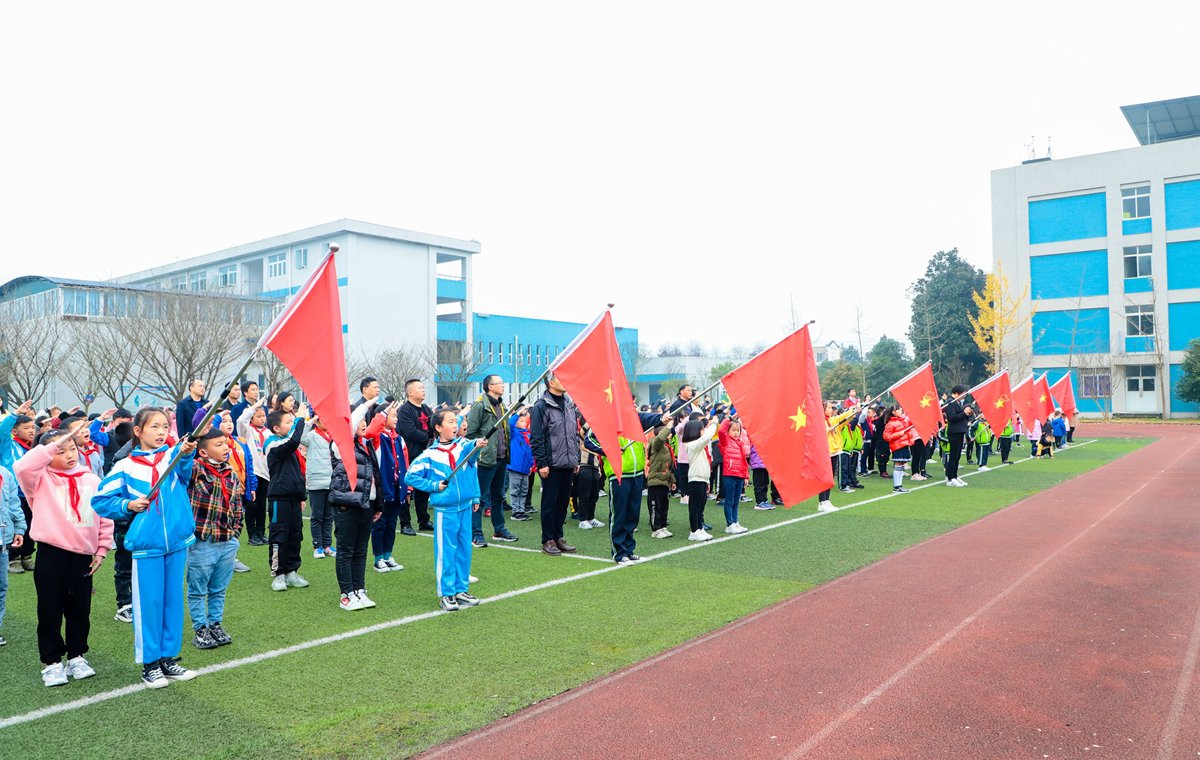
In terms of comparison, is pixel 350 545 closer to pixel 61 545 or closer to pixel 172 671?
pixel 172 671

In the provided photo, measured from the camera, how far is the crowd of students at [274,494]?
5.73 m

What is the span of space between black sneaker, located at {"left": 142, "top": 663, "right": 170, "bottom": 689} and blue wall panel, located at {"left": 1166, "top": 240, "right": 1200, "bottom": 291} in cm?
5782

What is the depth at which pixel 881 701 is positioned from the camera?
215 inches

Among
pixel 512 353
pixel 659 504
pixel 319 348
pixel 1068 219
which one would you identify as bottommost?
pixel 659 504

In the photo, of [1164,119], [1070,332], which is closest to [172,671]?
[1070,332]

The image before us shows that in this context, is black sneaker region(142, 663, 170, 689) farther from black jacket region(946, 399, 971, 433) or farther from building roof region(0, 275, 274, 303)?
building roof region(0, 275, 274, 303)

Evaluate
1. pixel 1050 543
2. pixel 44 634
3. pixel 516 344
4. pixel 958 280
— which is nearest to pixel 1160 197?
pixel 958 280

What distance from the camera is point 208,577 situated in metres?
6.53

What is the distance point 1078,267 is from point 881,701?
182 feet

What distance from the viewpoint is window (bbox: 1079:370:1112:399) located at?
168 feet

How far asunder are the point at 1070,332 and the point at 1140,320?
3789mm

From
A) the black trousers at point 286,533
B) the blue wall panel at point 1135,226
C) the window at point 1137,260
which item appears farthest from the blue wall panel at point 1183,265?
the black trousers at point 286,533

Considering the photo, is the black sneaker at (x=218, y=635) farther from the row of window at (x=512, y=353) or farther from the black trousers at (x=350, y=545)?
the row of window at (x=512, y=353)

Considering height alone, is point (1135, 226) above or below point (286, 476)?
above
